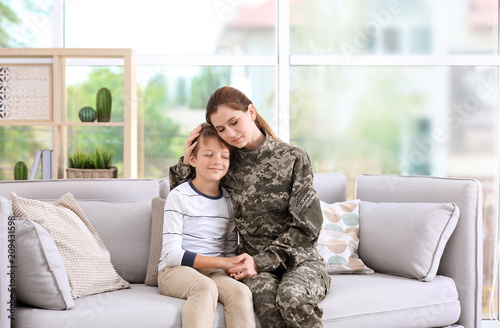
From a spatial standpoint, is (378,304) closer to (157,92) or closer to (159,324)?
(159,324)

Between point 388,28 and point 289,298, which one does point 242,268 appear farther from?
point 388,28

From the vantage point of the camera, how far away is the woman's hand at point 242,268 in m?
2.13

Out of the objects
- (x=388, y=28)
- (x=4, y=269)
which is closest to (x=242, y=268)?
(x=4, y=269)

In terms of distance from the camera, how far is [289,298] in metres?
1.99

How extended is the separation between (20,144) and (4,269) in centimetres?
180

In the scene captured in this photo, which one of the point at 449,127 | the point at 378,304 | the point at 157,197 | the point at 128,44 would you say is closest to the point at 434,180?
the point at 378,304

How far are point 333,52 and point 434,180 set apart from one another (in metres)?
1.23

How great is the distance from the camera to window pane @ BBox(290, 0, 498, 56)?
11.9 feet

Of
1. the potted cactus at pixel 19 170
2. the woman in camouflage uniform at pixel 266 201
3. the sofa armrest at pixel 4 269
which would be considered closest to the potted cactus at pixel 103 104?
the potted cactus at pixel 19 170

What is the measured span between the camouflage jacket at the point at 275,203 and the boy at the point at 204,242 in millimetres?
79

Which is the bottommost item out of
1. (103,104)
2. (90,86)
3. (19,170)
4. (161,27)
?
(19,170)

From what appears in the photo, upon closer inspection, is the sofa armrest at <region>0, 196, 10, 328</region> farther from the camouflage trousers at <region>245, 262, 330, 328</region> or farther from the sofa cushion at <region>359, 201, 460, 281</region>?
the sofa cushion at <region>359, 201, 460, 281</region>

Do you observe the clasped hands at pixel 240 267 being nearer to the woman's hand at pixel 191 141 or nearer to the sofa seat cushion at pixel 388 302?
the sofa seat cushion at pixel 388 302

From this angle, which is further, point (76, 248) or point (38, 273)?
point (76, 248)
